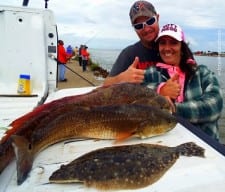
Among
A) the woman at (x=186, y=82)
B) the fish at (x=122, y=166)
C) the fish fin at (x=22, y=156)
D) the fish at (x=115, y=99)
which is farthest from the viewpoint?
the woman at (x=186, y=82)

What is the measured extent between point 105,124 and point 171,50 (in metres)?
1.85

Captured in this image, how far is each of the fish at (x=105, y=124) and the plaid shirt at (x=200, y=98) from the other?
1007 mm

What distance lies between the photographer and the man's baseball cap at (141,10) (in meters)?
5.21

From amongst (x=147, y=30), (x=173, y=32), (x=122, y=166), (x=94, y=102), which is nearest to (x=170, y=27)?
(x=173, y=32)

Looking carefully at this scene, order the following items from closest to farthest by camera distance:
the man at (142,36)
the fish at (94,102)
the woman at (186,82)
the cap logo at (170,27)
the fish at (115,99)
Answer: the fish at (94,102) < the fish at (115,99) < the woman at (186,82) < the cap logo at (170,27) < the man at (142,36)

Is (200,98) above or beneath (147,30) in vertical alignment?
beneath

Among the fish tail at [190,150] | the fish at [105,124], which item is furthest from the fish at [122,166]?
the fish at [105,124]

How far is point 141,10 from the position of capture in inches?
205

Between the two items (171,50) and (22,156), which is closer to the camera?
(22,156)

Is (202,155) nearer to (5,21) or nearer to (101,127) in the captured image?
(101,127)

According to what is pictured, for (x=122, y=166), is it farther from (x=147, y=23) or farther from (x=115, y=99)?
(x=147, y=23)

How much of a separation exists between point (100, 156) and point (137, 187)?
0.36m

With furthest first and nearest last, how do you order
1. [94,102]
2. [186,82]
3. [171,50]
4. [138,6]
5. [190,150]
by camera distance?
[138,6] < [171,50] < [186,82] < [94,102] < [190,150]

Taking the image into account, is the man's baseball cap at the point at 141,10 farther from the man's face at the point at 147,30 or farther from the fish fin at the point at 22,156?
the fish fin at the point at 22,156
